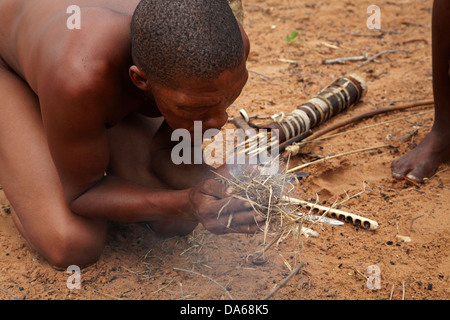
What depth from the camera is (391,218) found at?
112 inches

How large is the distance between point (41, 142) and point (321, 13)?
435 centimetres

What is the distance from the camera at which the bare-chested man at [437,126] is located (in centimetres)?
300

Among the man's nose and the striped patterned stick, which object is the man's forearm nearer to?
the man's nose

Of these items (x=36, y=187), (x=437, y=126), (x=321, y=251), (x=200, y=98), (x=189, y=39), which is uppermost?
(x=189, y=39)

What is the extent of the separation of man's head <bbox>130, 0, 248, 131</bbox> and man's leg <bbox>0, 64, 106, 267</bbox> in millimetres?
950

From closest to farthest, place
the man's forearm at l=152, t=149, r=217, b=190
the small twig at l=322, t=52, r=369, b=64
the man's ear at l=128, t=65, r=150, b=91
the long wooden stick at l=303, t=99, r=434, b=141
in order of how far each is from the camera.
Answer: the man's ear at l=128, t=65, r=150, b=91 → the man's forearm at l=152, t=149, r=217, b=190 → the long wooden stick at l=303, t=99, r=434, b=141 → the small twig at l=322, t=52, r=369, b=64

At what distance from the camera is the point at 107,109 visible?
82.4 inches

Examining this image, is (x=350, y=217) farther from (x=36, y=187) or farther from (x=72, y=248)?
(x=36, y=187)

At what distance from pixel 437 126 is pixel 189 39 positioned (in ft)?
7.02

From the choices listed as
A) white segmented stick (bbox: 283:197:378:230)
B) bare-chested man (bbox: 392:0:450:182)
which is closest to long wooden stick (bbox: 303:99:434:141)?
bare-chested man (bbox: 392:0:450:182)

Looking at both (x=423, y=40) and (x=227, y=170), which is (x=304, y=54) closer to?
(x=423, y=40)

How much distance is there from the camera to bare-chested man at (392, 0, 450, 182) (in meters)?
3.00

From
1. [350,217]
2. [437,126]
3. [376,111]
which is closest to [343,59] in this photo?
[376,111]

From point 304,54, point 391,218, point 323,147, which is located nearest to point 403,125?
point 323,147
